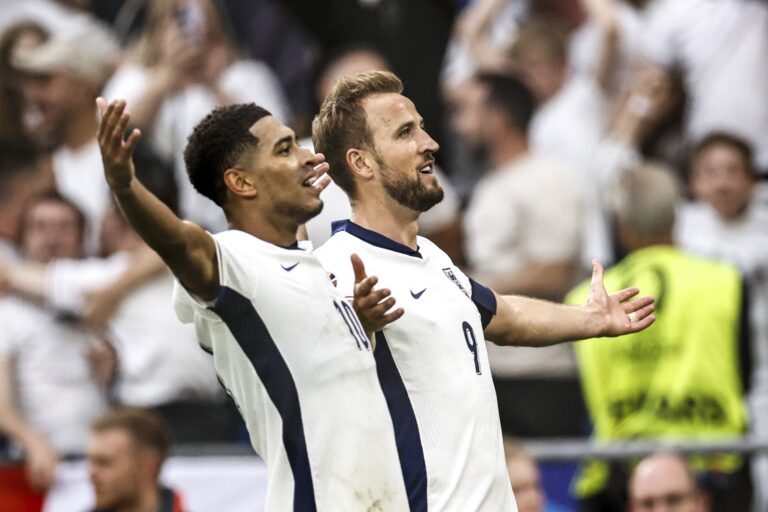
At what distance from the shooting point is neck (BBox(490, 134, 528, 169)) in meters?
9.38

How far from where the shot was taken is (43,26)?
33.6 feet

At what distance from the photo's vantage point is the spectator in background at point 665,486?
7273 mm

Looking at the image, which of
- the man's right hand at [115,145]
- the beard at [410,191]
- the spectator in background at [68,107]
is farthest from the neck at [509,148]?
the man's right hand at [115,145]

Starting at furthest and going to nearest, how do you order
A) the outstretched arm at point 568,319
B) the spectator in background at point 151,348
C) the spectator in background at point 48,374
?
1. the spectator in background at point 151,348
2. the spectator in background at point 48,374
3. the outstretched arm at point 568,319

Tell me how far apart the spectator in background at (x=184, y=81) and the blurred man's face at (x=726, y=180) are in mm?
2623

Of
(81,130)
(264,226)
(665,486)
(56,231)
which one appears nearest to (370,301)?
(264,226)

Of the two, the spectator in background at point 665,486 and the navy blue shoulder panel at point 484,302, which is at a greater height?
the navy blue shoulder panel at point 484,302

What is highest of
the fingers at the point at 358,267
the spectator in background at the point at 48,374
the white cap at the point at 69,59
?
the fingers at the point at 358,267

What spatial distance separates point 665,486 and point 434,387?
2.66 meters

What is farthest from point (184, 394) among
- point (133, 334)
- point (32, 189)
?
point (32, 189)

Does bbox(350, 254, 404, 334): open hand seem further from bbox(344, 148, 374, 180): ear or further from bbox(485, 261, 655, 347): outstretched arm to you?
bbox(485, 261, 655, 347): outstretched arm

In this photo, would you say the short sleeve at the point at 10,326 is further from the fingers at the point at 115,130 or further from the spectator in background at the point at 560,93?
the fingers at the point at 115,130

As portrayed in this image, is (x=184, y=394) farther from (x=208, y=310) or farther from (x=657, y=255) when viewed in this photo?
(x=208, y=310)

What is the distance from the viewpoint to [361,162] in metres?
5.18
